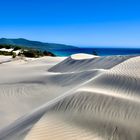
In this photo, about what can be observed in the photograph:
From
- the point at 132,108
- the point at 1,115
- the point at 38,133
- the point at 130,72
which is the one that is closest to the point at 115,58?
the point at 130,72

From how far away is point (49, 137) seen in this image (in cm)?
595

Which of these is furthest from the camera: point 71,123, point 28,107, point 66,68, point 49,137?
point 66,68

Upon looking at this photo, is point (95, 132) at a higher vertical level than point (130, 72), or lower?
lower

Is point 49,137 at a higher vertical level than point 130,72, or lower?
lower

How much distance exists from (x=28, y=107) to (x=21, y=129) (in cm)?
375

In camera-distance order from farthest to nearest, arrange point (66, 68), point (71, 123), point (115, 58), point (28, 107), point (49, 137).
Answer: point (66, 68) → point (115, 58) → point (28, 107) → point (71, 123) → point (49, 137)

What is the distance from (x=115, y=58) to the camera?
53.0 feet

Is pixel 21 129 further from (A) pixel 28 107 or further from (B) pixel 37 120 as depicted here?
(A) pixel 28 107

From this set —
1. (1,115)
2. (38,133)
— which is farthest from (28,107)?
(38,133)

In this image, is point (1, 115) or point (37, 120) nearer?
point (37, 120)

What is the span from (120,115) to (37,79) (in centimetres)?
856

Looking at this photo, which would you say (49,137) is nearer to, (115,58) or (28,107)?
(28,107)

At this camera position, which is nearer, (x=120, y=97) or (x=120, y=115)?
(x=120, y=115)

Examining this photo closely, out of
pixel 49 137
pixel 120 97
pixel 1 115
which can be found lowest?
pixel 1 115
